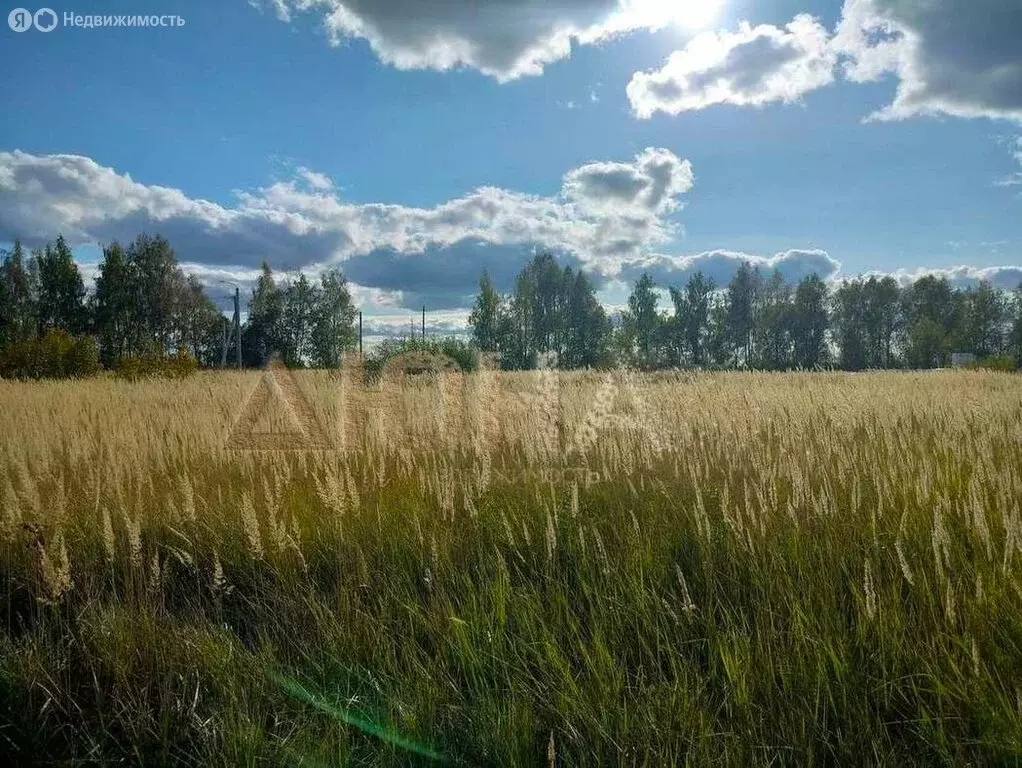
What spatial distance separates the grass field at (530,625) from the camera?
1.74m

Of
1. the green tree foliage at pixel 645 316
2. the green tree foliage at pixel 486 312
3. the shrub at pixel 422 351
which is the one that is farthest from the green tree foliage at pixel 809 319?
the shrub at pixel 422 351

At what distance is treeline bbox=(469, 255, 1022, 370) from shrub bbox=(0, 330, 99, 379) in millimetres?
32242

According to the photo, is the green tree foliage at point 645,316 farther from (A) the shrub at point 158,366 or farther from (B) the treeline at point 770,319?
(A) the shrub at point 158,366

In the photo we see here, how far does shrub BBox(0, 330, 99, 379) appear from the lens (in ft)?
81.0

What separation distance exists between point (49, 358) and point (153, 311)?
1711 cm

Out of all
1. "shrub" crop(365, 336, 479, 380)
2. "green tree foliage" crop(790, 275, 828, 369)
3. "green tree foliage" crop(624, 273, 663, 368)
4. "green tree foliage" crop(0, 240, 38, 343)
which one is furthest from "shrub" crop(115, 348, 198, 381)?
"green tree foliage" crop(790, 275, 828, 369)

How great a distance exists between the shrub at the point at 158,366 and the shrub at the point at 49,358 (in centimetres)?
621

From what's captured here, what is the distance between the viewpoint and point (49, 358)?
979 inches

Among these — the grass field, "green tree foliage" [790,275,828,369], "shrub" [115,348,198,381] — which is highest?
"green tree foliage" [790,275,828,369]

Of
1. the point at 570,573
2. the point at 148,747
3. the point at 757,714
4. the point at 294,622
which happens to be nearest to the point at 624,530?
the point at 570,573

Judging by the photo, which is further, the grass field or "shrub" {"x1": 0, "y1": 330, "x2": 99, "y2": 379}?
"shrub" {"x1": 0, "y1": 330, "x2": 99, "y2": 379}

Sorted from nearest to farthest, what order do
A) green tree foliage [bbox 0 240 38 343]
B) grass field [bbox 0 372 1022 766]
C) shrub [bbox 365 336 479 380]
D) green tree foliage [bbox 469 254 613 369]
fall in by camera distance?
grass field [bbox 0 372 1022 766], shrub [bbox 365 336 479 380], green tree foliage [bbox 0 240 38 343], green tree foliage [bbox 469 254 613 369]

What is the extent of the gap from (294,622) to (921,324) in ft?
199

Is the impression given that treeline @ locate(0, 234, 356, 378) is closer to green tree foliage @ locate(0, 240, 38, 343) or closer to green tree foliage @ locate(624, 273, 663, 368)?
green tree foliage @ locate(0, 240, 38, 343)
